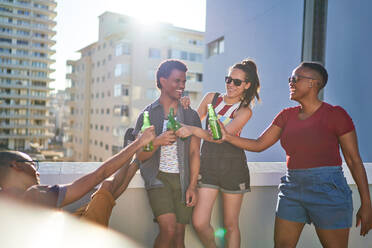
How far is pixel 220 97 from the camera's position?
2.77 m

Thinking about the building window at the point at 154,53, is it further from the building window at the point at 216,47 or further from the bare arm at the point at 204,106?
the bare arm at the point at 204,106

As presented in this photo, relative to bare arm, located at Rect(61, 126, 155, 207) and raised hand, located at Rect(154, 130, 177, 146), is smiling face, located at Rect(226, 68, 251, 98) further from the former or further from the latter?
bare arm, located at Rect(61, 126, 155, 207)

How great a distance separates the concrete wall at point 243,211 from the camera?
8.89 feet

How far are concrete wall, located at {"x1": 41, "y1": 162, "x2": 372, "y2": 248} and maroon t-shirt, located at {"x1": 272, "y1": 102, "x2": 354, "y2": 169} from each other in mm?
754

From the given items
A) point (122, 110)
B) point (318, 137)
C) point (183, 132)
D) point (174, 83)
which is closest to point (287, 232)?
point (318, 137)

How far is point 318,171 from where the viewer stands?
227 centimetres

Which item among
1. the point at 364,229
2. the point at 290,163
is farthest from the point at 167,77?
the point at 364,229

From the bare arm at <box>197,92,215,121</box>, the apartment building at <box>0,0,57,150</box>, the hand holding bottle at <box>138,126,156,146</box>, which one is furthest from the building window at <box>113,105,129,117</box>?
the hand holding bottle at <box>138,126,156,146</box>

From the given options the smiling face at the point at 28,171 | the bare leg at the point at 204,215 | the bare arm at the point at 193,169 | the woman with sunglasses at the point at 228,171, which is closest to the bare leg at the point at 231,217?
the woman with sunglasses at the point at 228,171

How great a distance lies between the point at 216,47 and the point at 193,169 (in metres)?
20.9

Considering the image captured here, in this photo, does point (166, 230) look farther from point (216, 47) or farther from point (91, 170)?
point (216, 47)

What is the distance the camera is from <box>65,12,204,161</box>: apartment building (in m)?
51.7

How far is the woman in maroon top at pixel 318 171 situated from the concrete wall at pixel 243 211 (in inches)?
26.2

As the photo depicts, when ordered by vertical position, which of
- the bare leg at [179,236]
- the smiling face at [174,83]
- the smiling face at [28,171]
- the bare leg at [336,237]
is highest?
the smiling face at [174,83]
